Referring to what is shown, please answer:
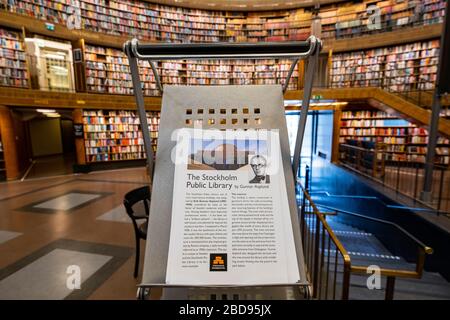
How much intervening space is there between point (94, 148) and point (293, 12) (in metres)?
9.51

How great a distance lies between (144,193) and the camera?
2.78 m

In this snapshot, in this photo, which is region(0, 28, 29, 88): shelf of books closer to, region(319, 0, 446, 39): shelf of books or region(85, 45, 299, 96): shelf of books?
region(85, 45, 299, 96): shelf of books

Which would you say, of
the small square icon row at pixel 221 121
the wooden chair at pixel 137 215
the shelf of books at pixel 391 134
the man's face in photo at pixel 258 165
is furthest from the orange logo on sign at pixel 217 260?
the shelf of books at pixel 391 134

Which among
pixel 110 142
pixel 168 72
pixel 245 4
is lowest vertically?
pixel 110 142

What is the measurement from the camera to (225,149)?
2.46ft

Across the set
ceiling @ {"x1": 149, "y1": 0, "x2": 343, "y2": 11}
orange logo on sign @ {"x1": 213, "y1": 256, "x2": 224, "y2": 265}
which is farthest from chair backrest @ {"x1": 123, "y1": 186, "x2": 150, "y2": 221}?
ceiling @ {"x1": 149, "y1": 0, "x2": 343, "y2": 11}

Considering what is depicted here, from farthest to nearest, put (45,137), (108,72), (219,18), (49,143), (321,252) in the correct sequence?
(49,143)
(45,137)
(219,18)
(108,72)
(321,252)

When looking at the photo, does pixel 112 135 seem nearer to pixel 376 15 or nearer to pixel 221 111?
pixel 221 111

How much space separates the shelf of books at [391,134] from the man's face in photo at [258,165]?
25.0ft

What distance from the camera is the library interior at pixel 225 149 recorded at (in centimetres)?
A: 66

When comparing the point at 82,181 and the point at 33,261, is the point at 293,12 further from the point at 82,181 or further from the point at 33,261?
the point at 33,261

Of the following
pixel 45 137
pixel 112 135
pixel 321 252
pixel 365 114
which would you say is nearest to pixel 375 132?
pixel 365 114

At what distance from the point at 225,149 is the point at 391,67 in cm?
981
